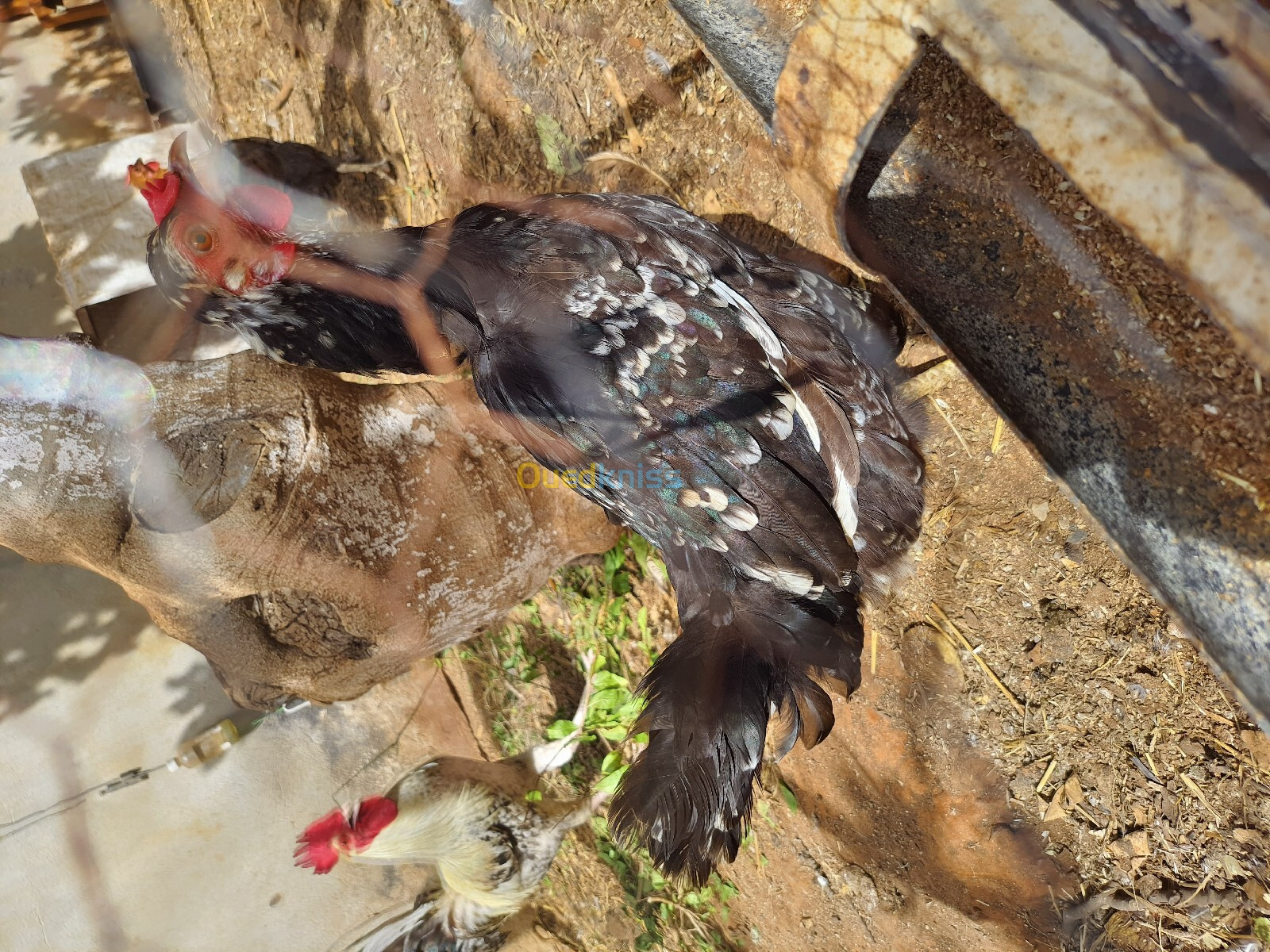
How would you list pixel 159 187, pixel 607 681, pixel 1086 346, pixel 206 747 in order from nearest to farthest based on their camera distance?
pixel 1086 346
pixel 159 187
pixel 607 681
pixel 206 747

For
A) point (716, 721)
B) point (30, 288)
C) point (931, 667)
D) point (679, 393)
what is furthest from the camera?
point (30, 288)

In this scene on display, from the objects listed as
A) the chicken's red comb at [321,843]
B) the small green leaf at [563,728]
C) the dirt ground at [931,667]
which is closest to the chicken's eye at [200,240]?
the dirt ground at [931,667]

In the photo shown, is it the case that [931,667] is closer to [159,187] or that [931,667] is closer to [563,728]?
[563,728]

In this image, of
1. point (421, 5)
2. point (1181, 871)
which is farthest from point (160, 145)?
point (1181, 871)

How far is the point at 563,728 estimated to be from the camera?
2438 millimetres

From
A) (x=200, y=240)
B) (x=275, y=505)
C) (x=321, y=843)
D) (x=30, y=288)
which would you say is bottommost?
(x=321, y=843)

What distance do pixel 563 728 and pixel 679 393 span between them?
5.26 ft

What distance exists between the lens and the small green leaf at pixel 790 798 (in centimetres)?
195

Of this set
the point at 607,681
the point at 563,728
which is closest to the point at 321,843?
the point at 563,728

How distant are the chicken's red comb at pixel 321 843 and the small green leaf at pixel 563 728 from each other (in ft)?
2.51

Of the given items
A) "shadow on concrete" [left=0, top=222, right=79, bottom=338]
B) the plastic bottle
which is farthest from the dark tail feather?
"shadow on concrete" [left=0, top=222, right=79, bottom=338]

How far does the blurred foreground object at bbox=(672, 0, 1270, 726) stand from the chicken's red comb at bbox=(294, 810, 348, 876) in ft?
7.89

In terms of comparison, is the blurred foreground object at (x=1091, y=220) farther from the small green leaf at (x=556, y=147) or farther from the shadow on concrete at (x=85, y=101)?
the shadow on concrete at (x=85, y=101)

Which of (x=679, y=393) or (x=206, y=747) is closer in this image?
(x=679, y=393)
